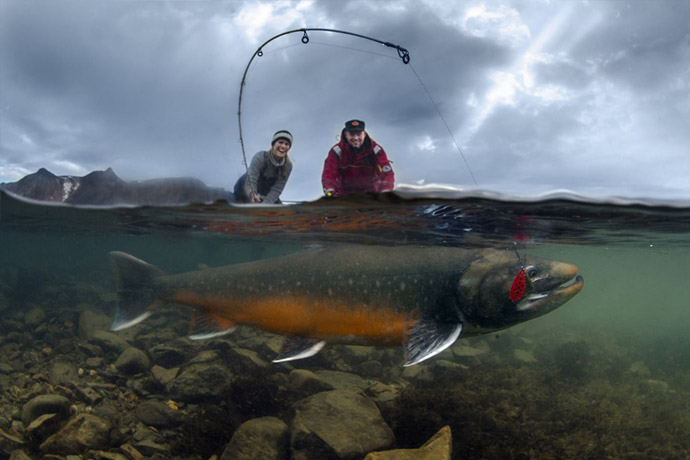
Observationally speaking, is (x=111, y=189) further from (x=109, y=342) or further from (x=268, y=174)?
(x=268, y=174)

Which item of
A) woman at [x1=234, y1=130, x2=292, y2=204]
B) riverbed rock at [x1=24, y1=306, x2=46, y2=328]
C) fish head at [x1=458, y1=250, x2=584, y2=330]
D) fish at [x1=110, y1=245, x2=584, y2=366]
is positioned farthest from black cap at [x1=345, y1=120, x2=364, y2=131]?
riverbed rock at [x1=24, y1=306, x2=46, y2=328]

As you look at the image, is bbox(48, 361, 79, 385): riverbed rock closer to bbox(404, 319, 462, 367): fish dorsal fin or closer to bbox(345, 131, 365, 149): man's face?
bbox(404, 319, 462, 367): fish dorsal fin

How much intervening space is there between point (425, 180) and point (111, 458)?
239 inches

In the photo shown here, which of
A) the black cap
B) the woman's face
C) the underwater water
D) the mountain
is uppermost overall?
the black cap

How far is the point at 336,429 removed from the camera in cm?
462

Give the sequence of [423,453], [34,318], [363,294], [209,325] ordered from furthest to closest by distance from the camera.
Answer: [34,318]
[209,325]
[363,294]
[423,453]

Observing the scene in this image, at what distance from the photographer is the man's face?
6.21 metres

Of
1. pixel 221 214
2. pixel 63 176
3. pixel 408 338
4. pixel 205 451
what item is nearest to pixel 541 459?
pixel 408 338

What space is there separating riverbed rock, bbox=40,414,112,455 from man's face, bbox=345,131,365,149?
17.0 ft

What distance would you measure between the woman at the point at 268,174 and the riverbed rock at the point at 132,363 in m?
3.79

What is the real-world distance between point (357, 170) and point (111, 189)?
678cm

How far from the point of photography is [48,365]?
7.80m

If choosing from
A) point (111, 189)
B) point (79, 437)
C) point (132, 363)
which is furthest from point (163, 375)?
point (111, 189)

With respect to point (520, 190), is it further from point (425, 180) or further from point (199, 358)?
point (199, 358)
